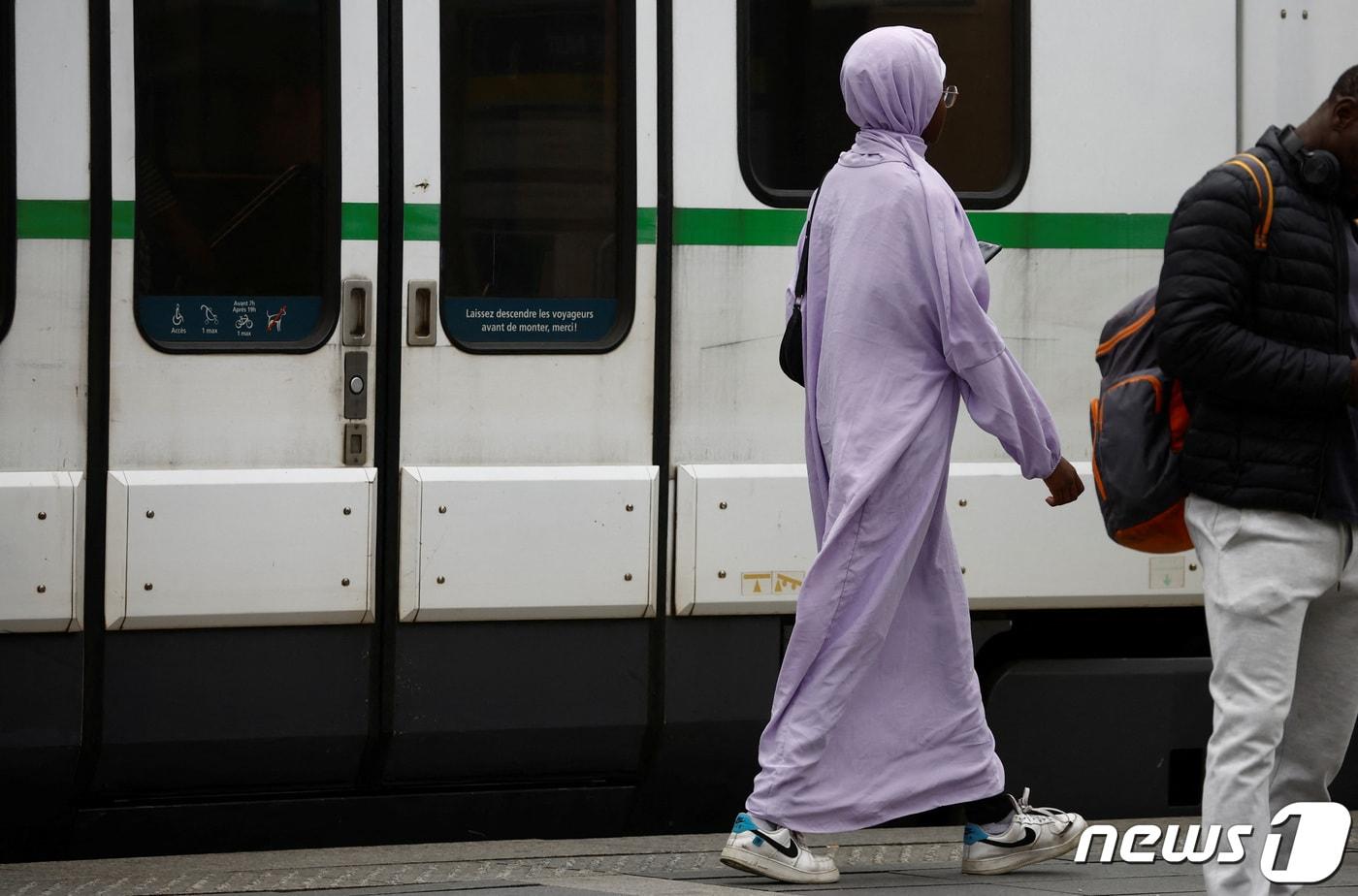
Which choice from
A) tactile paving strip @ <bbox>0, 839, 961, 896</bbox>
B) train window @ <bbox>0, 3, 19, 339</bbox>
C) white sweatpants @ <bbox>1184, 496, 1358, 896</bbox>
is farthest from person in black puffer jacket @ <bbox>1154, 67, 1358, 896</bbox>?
train window @ <bbox>0, 3, 19, 339</bbox>

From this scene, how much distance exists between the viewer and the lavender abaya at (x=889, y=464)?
4172 millimetres

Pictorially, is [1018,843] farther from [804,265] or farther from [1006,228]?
[1006,228]

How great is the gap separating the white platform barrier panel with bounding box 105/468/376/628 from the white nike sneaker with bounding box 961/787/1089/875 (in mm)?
1527

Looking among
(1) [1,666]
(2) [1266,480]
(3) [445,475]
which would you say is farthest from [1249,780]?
(1) [1,666]

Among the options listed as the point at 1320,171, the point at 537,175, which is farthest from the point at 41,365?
the point at 1320,171

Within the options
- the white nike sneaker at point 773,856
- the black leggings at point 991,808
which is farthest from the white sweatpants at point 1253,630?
the white nike sneaker at point 773,856

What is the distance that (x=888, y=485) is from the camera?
4199mm

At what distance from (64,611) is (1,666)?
0.63ft

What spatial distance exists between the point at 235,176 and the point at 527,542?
111 centimetres

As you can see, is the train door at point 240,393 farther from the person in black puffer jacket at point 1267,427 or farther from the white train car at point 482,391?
the person in black puffer jacket at point 1267,427

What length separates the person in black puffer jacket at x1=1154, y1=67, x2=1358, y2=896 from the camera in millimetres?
Answer: 3504

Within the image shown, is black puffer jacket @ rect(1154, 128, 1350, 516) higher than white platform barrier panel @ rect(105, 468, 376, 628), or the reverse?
black puffer jacket @ rect(1154, 128, 1350, 516)

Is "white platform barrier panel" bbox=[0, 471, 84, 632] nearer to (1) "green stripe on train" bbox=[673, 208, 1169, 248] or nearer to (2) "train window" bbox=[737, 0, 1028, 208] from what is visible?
(1) "green stripe on train" bbox=[673, 208, 1169, 248]

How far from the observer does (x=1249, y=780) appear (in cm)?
349
